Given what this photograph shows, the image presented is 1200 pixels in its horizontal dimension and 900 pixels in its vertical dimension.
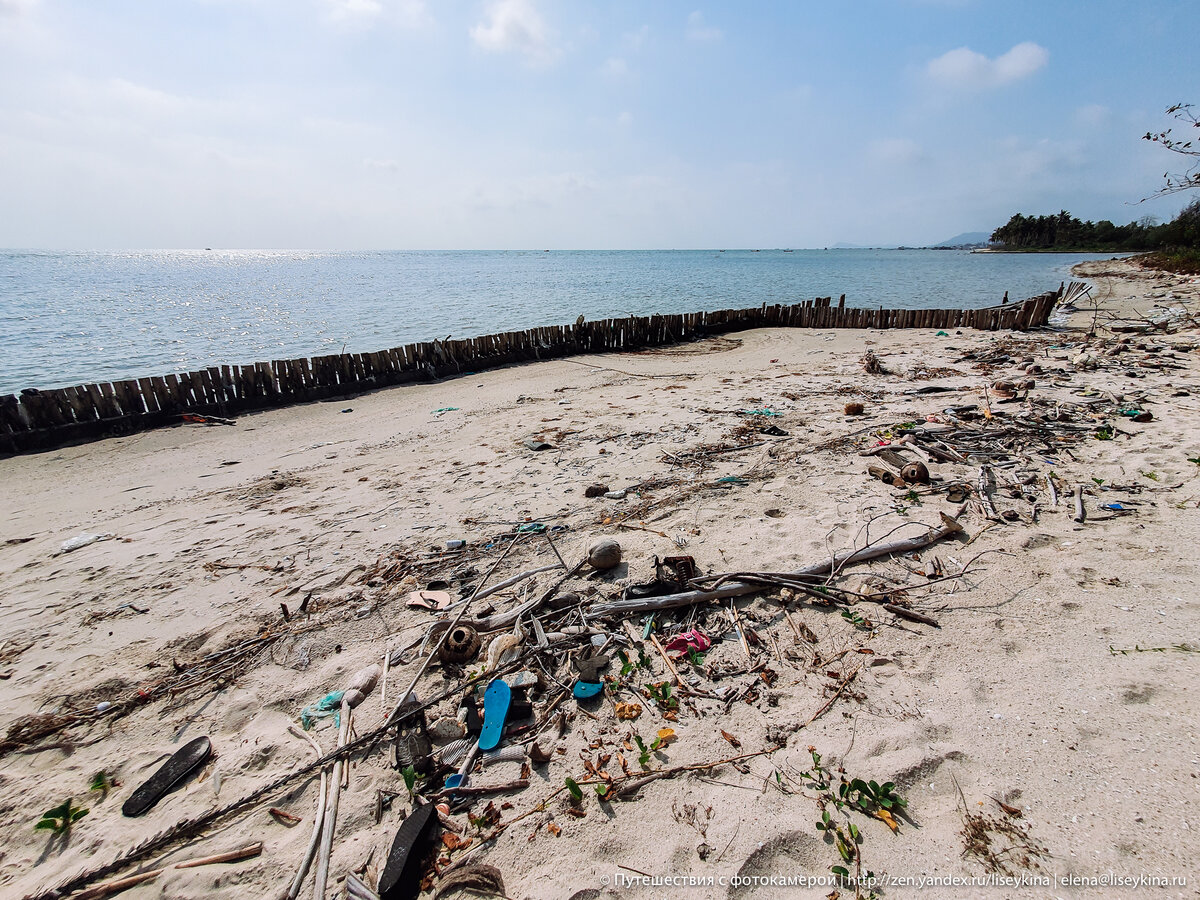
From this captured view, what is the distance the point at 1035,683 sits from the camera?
2.56 meters

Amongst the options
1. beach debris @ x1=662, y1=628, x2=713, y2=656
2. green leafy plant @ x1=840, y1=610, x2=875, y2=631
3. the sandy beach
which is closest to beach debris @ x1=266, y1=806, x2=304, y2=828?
the sandy beach

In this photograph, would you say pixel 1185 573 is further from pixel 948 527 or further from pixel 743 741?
pixel 743 741

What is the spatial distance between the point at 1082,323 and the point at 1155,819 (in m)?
17.4

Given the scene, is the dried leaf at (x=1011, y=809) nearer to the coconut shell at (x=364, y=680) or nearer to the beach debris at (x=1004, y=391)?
the coconut shell at (x=364, y=680)

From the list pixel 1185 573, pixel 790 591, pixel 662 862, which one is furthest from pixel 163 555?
pixel 1185 573

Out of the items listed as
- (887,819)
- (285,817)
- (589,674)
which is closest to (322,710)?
(285,817)

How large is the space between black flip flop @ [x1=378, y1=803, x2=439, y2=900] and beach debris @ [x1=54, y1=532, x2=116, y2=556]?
5.27 meters

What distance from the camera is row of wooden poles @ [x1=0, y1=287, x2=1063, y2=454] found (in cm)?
853

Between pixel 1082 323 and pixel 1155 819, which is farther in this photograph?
pixel 1082 323

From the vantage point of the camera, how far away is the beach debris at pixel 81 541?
16.5 feet

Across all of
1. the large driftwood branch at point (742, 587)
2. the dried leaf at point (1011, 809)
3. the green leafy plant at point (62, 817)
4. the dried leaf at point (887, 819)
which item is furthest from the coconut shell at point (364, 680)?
the dried leaf at point (1011, 809)

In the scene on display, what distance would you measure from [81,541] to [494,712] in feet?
17.7

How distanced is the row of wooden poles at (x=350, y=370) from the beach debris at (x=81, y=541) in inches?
198

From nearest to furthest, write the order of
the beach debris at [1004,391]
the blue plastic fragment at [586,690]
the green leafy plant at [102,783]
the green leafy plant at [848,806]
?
the green leafy plant at [848,806]
the green leafy plant at [102,783]
the blue plastic fragment at [586,690]
the beach debris at [1004,391]
